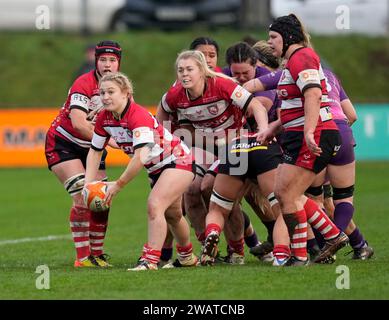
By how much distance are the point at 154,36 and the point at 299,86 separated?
20.9 m

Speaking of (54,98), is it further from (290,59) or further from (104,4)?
(290,59)

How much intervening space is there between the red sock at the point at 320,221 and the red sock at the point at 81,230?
7.69ft

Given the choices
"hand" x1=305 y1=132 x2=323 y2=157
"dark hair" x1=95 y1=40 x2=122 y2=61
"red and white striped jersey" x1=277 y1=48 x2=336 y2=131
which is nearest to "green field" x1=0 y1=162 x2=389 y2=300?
"hand" x1=305 y1=132 x2=323 y2=157

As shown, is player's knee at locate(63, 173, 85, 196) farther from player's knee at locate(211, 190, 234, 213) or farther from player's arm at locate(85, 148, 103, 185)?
player's knee at locate(211, 190, 234, 213)

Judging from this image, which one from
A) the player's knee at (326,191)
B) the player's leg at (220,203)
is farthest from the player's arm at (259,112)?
the player's knee at (326,191)

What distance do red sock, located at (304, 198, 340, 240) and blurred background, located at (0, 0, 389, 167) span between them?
18064 millimetres

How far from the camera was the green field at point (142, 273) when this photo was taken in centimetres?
743

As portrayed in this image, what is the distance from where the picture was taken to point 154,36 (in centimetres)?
2905

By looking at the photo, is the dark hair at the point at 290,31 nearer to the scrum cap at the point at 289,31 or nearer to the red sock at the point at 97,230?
the scrum cap at the point at 289,31

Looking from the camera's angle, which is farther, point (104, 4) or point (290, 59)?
point (104, 4)

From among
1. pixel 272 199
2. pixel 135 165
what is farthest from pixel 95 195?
pixel 272 199

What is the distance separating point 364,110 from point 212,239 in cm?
1434
